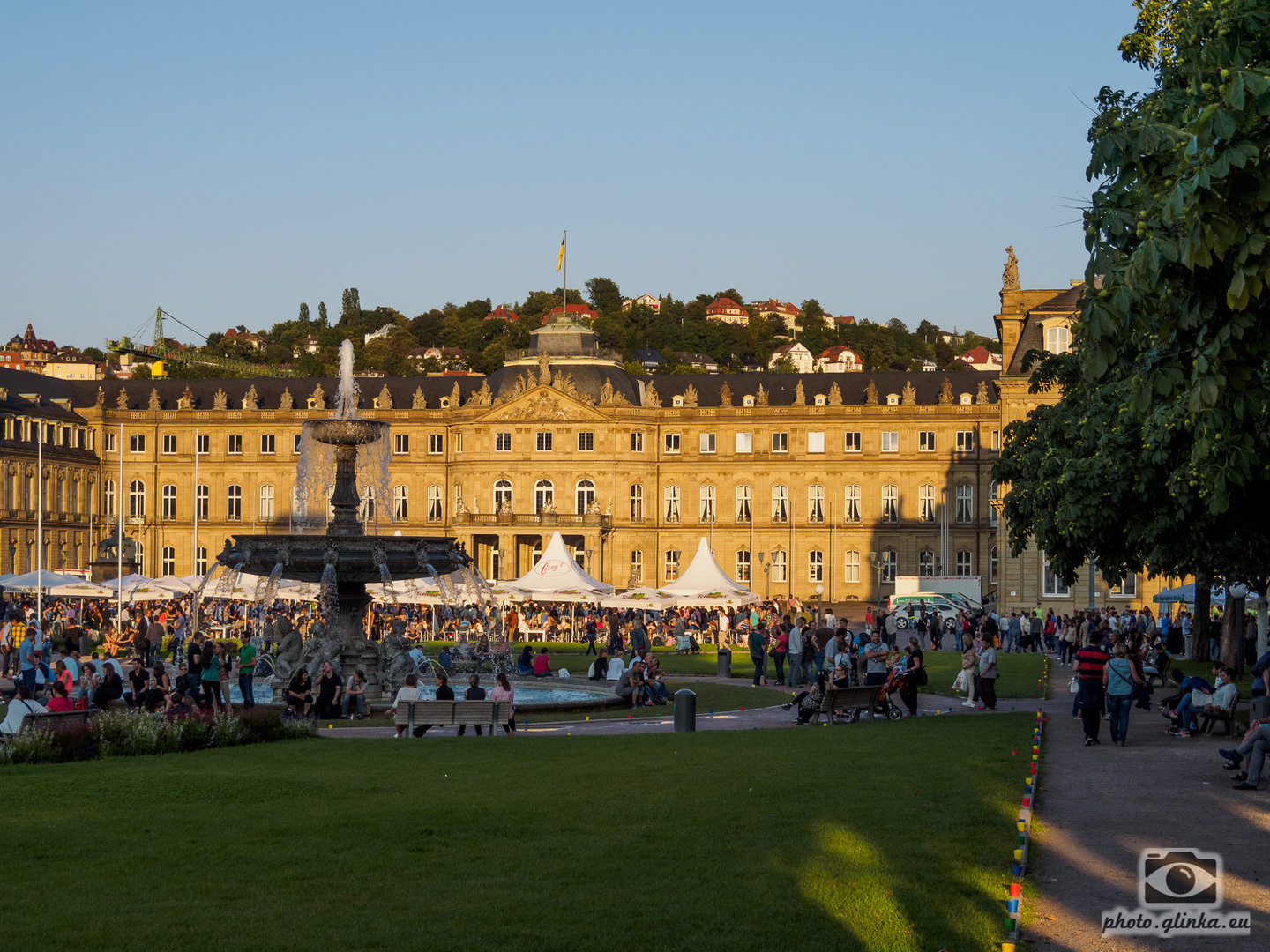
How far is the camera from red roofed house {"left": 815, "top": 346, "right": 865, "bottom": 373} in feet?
594

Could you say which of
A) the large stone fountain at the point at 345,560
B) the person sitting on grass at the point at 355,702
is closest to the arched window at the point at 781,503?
the large stone fountain at the point at 345,560

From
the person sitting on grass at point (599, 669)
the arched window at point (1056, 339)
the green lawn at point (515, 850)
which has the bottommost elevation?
the person sitting on grass at point (599, 669)

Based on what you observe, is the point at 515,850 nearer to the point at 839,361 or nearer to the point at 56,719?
the point at 56,719

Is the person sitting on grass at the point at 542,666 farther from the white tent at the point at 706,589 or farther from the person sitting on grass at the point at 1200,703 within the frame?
the white tent at the point at 706,589

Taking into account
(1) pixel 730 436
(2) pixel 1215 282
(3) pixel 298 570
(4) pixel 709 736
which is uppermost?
(1) pixel 730 436

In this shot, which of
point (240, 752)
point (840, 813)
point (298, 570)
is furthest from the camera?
Answer: point (298, 570)

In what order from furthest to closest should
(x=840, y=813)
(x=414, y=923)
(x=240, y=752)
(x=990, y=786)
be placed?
(x=240, y=752) < (x=990, y=786) < (x=840, y=813) < (x=414, y=923)

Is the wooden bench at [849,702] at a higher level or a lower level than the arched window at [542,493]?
lower

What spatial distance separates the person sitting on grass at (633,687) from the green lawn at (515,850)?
9956 millimetres

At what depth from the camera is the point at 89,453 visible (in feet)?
318

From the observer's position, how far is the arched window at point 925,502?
91.2 m

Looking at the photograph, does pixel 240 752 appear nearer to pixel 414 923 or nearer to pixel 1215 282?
pixel 414 923

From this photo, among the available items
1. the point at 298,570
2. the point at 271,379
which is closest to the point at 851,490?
the point at 271,379

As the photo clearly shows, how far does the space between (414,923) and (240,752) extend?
980 cm
